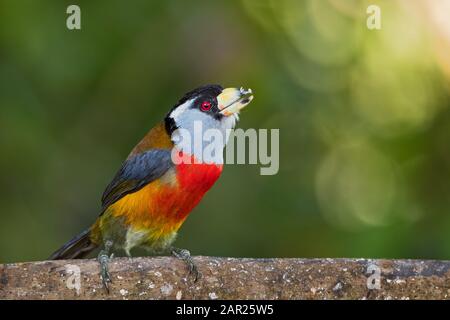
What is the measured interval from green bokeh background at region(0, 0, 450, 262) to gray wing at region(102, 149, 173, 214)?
1.48 meters

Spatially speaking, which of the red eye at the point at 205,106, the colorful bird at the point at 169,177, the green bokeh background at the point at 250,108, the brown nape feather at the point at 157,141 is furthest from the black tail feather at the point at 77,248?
the green bokeh background at the point at 250,108

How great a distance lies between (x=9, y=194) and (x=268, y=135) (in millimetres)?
1880

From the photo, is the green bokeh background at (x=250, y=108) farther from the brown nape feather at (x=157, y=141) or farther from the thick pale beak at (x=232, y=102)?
the thick pale beak at (x=232, y=102)

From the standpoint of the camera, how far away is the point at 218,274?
3.30 meters

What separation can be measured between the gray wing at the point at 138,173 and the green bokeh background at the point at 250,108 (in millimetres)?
1484

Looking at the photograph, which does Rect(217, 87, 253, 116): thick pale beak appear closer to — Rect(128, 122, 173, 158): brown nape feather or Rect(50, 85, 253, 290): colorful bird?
Rect(50, 85, 253, 290): colorful bird

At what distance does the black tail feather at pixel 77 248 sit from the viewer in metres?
4.58

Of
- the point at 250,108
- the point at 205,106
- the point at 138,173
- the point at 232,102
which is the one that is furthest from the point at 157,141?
the point at 250,108

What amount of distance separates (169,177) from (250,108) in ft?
6.65

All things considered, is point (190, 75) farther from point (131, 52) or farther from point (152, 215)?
point (152, 215)

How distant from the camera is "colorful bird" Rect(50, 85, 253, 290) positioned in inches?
166

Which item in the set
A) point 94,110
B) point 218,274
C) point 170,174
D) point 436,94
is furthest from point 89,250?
point 436,94

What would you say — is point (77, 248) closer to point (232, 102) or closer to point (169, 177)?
point (169, 177)

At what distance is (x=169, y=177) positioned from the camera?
14.0 ft
